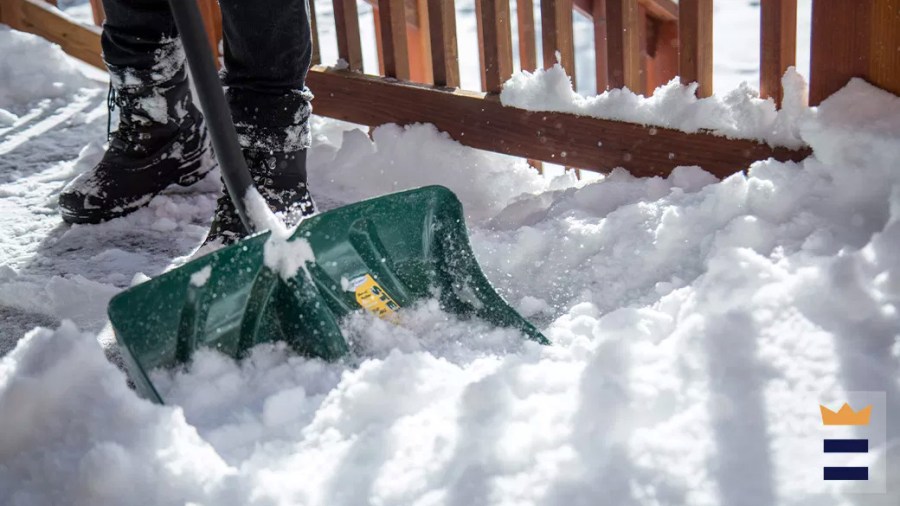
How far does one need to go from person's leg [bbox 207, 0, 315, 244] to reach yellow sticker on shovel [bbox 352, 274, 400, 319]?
0.39 m

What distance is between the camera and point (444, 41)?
2.44 metres

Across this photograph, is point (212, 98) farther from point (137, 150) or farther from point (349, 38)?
point (349, 38)

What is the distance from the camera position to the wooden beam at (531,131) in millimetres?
2020

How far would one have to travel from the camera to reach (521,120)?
2.29 metres

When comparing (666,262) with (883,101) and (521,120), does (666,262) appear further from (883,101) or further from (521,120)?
(521,120)

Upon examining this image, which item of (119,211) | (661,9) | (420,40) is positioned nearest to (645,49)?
(661,9)

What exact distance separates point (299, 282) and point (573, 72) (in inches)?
43.4

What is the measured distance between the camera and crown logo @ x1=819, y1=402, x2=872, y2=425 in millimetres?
1204

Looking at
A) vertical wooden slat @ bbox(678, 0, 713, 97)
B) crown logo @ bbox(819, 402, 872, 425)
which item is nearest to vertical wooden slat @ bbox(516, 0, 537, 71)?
vertical wooden slat @ bbox(678, 0, 713, 97)

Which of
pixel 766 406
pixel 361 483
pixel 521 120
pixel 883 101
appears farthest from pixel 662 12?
pixel 361 483

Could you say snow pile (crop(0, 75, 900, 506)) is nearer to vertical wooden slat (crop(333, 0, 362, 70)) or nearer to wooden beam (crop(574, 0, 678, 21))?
vertical wooden slat (crop(333, 0, 362, 70))

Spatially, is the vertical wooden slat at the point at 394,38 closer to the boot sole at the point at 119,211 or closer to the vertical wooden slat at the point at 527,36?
the vertical wooden slat at the point at 527,36

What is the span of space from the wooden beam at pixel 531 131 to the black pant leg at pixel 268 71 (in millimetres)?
491

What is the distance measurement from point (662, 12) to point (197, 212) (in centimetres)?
183
